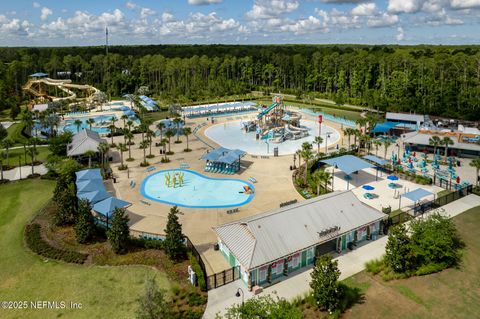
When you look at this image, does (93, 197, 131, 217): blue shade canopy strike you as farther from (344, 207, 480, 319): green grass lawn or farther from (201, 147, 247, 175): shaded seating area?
(344, 207, 480, 319): green grass lawn

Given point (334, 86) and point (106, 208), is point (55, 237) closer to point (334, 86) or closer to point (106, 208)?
point (106, 208)

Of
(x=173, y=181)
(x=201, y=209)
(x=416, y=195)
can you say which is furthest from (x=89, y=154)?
(x=416, y=195)

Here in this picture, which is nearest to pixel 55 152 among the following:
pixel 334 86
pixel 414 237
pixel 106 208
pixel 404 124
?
pixel 106 208

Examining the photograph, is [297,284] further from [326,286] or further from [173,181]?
[173,181]

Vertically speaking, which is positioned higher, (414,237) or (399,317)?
(414,237)

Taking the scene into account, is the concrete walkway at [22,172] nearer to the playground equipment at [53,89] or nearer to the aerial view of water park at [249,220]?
the aerial view of water park at [249,220]

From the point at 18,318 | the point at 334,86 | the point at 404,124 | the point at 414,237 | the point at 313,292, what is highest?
the point at 334,86

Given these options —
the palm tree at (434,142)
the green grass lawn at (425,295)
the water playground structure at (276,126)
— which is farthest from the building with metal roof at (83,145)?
the palm tree at (434,142)
